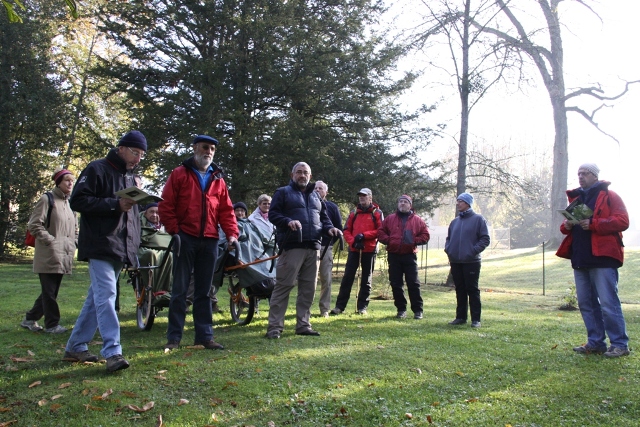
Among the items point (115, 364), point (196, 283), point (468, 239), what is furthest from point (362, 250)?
point (115, 364)

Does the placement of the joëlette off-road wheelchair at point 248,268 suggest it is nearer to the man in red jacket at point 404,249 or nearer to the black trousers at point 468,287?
the man in red jacket at point 404,249

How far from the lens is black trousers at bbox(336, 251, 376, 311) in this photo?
364 inches

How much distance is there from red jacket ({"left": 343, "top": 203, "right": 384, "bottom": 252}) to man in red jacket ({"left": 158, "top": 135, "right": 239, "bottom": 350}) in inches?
147

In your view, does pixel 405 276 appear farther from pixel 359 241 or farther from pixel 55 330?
pixel 55 330

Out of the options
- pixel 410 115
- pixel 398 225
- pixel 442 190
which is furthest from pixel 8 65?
pixel 398 225

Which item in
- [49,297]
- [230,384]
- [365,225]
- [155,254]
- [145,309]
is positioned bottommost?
[230,384]

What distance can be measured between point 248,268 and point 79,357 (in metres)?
2.53

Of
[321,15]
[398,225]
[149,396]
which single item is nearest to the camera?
[149,396]

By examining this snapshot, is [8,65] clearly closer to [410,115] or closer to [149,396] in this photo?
[410,115]

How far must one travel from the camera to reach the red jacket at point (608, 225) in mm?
5801

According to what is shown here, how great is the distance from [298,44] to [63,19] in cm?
1267

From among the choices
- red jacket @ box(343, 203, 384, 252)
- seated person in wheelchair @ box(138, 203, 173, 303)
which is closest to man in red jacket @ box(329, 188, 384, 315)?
red jacket @ box(343, 203, 384, 252)

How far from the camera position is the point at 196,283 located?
19.1 feet

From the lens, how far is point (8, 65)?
69.3 feet
